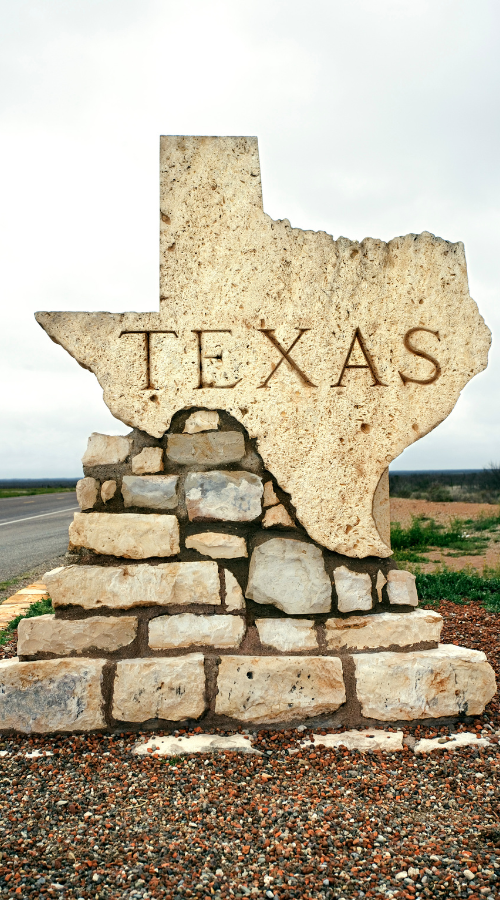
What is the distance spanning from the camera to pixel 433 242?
283 cm

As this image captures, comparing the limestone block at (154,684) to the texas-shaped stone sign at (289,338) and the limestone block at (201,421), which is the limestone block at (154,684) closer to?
the texas-shaped stone sign at (289,338)

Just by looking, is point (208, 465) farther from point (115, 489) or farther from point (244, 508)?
point (115, 489)

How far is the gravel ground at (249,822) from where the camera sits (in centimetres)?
178

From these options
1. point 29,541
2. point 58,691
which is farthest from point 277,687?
point 29,541

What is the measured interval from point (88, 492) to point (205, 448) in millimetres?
553

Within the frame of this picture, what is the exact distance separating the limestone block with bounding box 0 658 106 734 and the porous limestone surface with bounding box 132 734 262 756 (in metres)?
Result: 0.26

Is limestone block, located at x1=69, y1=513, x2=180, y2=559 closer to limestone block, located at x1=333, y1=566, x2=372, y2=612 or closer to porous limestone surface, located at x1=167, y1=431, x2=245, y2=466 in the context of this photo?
porous limestone surface, located at x1=167, y1=431, x2=245, y2=466

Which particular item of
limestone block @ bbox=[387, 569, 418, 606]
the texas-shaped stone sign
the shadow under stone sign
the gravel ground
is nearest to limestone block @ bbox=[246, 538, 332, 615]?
the shadow under stone sign

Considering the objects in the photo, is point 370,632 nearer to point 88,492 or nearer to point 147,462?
point 147,462

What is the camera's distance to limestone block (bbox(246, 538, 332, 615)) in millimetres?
2750

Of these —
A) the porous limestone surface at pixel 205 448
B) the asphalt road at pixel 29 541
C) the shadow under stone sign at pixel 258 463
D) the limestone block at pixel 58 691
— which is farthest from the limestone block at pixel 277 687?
the asphalt road at pixel 29 541

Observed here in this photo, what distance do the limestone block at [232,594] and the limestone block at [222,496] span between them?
0.25 metres

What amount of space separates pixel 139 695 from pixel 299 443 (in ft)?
4.20

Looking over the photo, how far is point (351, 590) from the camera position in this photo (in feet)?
9.12
